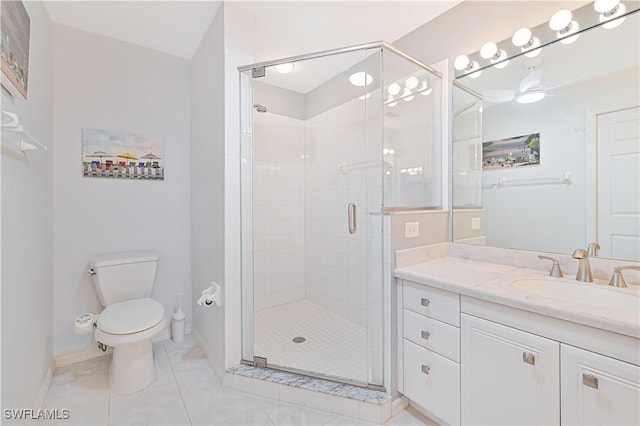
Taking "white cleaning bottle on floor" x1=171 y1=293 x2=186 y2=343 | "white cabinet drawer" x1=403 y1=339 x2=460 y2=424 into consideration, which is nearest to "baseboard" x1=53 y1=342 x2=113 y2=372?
"white cleaning bottle on floor" x1=171 y1=293 x2=186 y2=343

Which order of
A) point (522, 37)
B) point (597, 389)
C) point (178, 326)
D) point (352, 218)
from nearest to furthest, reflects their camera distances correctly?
point (597, 389) < point (522, 37) < point (352, 218) < point (178, 326)

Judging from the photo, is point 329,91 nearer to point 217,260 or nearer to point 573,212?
point 217,260

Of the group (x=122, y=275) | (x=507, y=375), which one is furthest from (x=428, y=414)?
(x=122, y=275)

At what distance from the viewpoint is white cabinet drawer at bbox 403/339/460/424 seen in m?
1.32

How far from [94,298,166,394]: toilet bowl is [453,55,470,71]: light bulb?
2.53 m

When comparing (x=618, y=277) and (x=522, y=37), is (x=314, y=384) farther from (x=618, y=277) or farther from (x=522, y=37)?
(x=522, y=37)

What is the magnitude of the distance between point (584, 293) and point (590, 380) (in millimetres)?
488

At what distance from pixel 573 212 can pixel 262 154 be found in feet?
6.98

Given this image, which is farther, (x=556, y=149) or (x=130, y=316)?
(x=130, y=316)

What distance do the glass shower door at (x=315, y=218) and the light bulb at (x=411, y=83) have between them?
0.75ft

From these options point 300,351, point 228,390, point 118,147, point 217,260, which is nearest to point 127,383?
point 228,390

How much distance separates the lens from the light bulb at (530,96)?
1512 millimetres

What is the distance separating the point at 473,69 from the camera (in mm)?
1762

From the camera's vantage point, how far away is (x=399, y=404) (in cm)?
157
